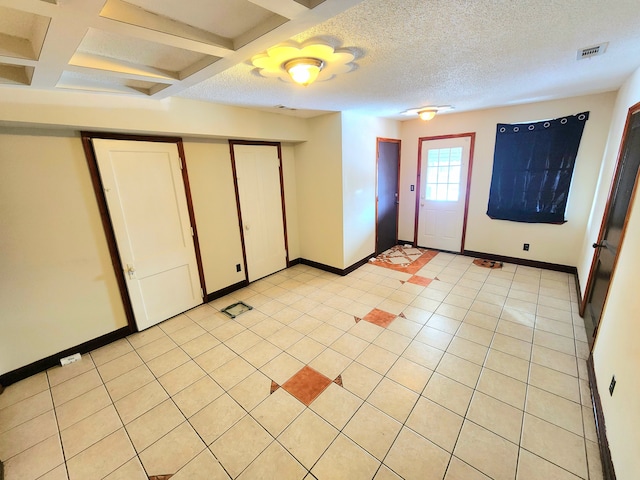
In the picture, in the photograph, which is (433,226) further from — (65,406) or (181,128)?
(65,406)

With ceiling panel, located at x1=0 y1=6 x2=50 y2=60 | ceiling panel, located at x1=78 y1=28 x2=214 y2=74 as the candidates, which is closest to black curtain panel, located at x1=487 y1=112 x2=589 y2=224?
ceiling panel, located at x1=78 y1=28 x2=214 y2=74

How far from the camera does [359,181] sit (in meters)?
4.12

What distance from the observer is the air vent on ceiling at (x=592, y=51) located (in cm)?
180

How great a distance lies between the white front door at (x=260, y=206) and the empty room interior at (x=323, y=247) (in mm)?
39

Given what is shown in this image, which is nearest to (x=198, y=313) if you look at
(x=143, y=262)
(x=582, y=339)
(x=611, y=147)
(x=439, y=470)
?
(x=143, y=262)

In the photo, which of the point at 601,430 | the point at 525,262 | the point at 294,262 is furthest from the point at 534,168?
the point at 294,262

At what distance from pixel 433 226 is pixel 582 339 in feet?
9.03

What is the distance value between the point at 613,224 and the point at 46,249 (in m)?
4.96

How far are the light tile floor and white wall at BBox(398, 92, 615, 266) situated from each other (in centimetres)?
115

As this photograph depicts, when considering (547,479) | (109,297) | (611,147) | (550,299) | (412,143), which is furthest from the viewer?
(412,143)

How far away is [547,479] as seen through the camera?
A: 140 cm

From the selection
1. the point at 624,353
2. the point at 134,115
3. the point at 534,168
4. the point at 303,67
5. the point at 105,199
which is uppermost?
the point at 303,67

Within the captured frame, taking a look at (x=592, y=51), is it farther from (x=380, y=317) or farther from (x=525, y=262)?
(x=525, y=262)

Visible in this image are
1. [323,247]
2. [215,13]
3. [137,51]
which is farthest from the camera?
[323,247]
